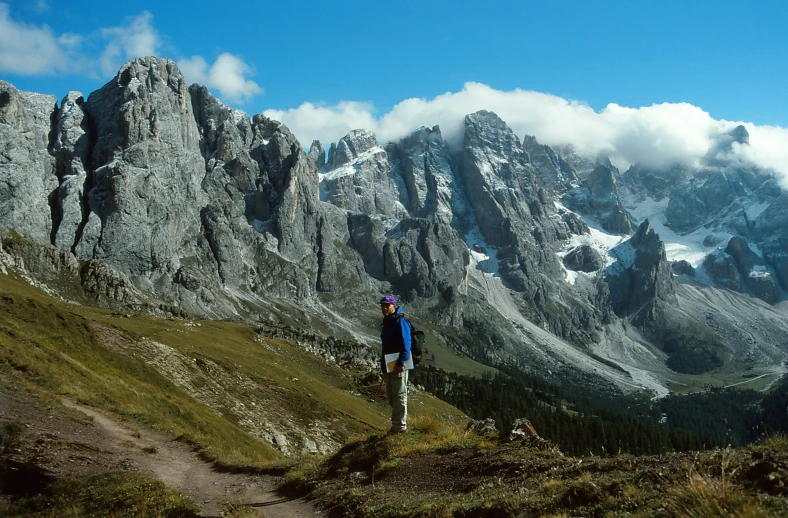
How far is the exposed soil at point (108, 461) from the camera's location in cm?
1362

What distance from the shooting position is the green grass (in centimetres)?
1227

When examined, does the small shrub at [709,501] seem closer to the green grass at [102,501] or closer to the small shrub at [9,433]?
the green grass at [102,501]

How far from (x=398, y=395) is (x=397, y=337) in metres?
1.99

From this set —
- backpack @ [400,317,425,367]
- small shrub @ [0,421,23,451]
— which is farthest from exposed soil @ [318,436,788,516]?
small shrub @ [0,421,23,451]

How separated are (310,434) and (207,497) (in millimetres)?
32305

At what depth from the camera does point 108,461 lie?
16.7m

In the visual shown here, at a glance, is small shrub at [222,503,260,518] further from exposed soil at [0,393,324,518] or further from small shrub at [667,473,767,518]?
small shrub at [667,473,767,518]

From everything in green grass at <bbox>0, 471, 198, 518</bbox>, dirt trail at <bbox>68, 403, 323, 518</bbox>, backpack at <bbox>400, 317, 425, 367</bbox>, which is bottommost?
dirt trail at <bbox>68, 403, 323, 518</bbox>

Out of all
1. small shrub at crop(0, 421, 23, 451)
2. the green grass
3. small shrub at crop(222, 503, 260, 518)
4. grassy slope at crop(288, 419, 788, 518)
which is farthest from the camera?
small shrub at crop(0, 421, 23, 451)

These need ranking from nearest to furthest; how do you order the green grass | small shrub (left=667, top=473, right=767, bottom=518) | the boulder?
small shrub (left=667, top=473, right=767, bottom=518) → the green grass → the boulder

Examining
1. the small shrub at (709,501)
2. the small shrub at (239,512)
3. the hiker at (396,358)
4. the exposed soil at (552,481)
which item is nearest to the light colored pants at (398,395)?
the hiker at (396,358)

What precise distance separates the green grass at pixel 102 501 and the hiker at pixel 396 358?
6.72 meters

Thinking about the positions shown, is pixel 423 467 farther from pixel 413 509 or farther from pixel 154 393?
pixel 154 393

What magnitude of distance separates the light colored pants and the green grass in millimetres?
6670
